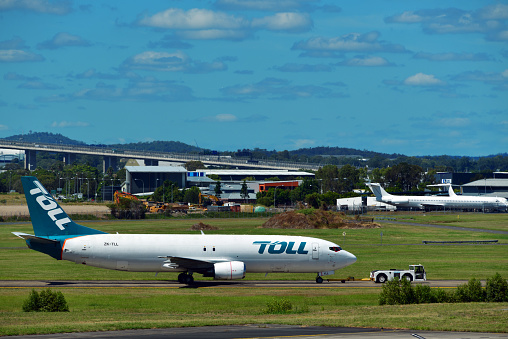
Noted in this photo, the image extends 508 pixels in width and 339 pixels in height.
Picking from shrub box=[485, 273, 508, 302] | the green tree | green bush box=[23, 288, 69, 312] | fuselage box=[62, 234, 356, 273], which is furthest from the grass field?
the green tree

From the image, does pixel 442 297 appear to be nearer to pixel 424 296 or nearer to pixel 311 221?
pixel 424 296

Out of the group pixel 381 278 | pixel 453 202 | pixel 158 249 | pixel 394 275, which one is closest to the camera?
pixel 158 249

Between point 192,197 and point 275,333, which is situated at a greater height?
point 192,197

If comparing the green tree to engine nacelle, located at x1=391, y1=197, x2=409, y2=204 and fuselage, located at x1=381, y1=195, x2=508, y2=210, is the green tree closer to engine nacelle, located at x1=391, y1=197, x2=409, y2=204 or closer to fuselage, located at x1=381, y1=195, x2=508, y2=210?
fuselage, located at x1=381, y1=195, x2=508, y2=210

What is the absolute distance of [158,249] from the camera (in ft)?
158

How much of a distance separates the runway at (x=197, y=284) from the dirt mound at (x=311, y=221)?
61.4 meters

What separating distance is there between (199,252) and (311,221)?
220 ft

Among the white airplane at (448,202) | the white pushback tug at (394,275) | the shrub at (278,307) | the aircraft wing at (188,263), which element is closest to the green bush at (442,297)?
the shrub at (278,307)

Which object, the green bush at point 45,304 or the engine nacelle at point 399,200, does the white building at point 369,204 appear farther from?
the green bush at point 45,304

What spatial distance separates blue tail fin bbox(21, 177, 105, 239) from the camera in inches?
1903

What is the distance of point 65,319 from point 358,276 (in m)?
28.6

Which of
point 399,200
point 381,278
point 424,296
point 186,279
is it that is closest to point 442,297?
point 424,296

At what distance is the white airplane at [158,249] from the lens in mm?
47656

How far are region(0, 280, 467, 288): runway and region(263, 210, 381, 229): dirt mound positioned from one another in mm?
61370
